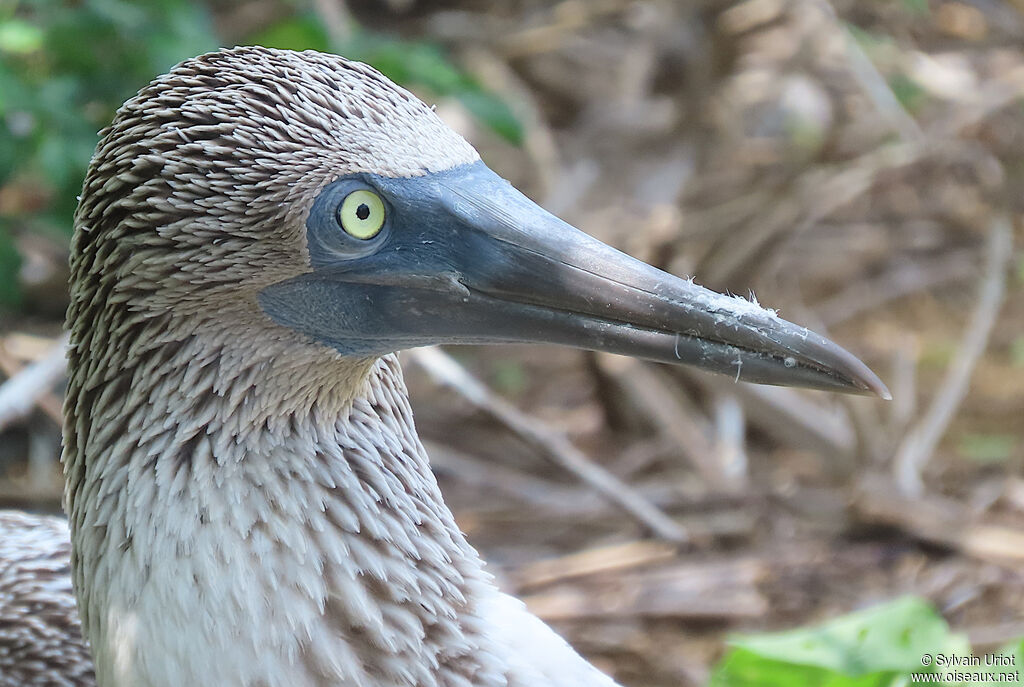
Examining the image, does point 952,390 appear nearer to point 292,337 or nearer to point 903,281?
point 903,281

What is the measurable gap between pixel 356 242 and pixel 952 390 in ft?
11.7

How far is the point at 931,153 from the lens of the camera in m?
5.43

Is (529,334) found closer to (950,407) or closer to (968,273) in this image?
(950,407)

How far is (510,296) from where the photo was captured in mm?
1646

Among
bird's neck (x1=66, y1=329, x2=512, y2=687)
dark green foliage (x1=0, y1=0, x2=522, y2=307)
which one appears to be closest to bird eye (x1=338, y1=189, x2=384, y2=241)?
bird's neck (x1=66, y1=329, x2=512, y2=687)

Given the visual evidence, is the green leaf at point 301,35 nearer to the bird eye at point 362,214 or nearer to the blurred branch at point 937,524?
the bird eye at point 362,214

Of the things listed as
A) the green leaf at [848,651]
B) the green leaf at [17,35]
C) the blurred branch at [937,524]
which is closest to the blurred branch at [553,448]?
the blurred branch at [937,524]

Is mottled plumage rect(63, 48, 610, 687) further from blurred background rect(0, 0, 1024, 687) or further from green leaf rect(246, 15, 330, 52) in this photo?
green leaf rect(246, 15, 330, 52)

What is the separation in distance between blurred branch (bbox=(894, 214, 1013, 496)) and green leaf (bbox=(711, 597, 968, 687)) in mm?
1499

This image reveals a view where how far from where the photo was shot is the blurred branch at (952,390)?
14.0 ft

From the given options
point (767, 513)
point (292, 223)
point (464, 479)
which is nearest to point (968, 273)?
point (767, 513)

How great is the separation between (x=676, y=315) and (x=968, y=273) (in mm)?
5307

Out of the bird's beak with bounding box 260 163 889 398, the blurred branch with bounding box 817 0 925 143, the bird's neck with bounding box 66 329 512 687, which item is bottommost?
the bird's neck with bounding box 66 329 512 687

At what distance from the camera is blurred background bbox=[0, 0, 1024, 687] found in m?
3.47
